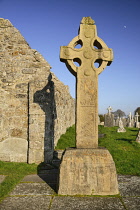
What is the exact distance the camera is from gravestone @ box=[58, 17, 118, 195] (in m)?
3.28

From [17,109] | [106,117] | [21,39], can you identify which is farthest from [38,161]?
[106,117]

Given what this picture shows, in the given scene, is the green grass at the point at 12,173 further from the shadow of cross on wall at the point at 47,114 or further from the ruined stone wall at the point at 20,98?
the shadow of cross on wall at the point at 47,114

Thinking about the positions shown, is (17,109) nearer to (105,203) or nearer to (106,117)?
(105,203)

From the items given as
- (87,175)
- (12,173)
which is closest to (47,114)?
(12,173)

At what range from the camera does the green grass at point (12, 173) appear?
3.43 m

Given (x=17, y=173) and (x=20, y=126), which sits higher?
(x=20, y=126)

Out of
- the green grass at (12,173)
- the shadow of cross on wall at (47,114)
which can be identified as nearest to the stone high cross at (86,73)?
the green grass at (12,173)

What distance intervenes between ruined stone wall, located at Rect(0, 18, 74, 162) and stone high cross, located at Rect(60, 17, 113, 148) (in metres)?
2.04

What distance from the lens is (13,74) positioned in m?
5.79

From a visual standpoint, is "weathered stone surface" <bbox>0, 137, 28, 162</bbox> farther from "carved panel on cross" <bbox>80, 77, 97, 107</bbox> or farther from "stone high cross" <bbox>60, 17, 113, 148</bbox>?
"carved panel on cross" <bbox>80, 77, 97, 107</bbox>

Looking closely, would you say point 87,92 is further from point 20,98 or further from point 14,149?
point 14,149

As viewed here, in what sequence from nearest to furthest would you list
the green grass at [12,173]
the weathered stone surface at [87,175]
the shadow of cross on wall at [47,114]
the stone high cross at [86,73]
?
the weathered stone surface at [87,175]
the green grass at [12,173]
the stone high cross at [86,73]
the shadow of cross on wall at [47,114]

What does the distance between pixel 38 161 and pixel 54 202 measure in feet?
8.48

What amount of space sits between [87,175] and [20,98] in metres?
3.24
